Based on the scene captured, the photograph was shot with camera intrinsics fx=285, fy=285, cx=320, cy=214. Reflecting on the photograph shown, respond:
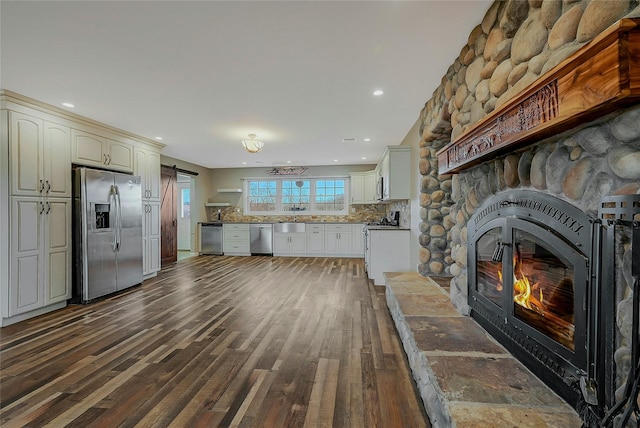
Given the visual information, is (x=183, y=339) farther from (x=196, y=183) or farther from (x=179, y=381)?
(x=196, y=183)

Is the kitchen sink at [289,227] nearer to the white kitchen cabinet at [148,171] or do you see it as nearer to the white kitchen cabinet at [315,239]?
the white kitchen cabinet at [315,239]

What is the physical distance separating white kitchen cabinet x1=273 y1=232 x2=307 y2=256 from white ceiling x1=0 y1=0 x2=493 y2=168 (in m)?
3.91

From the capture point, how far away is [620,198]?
89cm

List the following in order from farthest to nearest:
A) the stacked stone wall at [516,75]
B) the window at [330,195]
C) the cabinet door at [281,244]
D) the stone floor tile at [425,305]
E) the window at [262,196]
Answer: the window at [262,196] → the window at [330,195] → the cabinet door at [281,244] → the stone floor tile at [425,305] → the stacked stone wall at [516,75]

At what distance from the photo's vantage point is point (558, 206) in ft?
4.02

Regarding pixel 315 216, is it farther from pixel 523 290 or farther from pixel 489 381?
pixel 489 381

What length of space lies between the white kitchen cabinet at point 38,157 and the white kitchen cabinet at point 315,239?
4837 millimetres

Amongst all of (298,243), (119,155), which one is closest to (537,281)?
(119,155)

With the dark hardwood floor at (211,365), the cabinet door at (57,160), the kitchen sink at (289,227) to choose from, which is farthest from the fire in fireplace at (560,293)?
the kitchen sink at (289,227)

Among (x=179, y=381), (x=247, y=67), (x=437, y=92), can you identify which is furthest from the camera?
(x=437, y=92)

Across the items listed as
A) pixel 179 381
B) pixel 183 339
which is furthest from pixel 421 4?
pixel 183 339

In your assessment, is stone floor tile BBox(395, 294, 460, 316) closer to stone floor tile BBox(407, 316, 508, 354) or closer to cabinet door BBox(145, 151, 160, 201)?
stone floor tile BBox(407, 316, 508, 354)

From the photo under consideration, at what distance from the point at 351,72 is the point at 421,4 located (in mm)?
878

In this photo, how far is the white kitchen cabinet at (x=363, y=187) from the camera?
715cm
